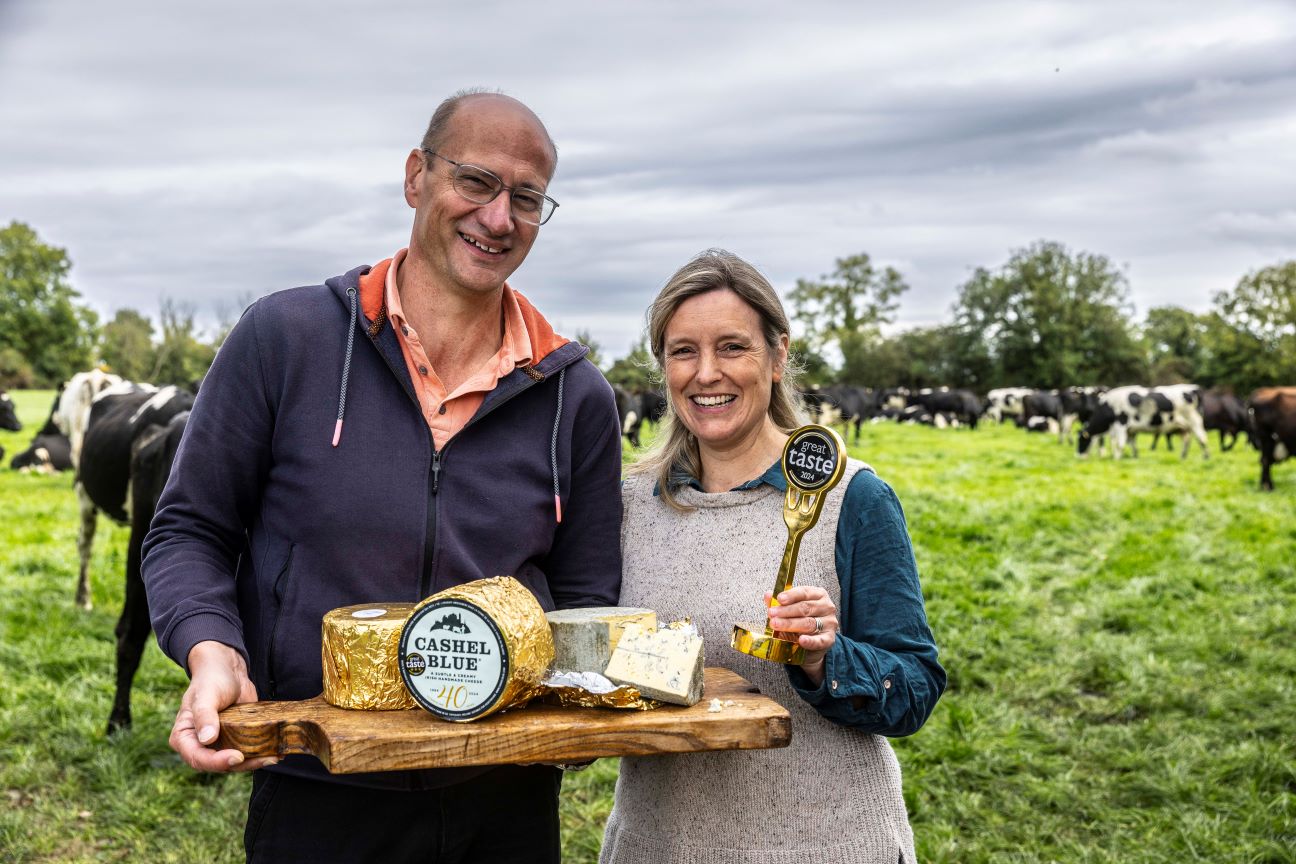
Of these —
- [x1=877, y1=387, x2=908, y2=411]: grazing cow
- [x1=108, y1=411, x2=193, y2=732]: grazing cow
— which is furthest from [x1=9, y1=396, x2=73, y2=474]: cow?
[x1=877, y1=387, x2=908, y2=411]: grazing cow

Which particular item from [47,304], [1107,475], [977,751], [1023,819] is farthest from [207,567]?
[47,304]

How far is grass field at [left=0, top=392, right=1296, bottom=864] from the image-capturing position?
488 cm

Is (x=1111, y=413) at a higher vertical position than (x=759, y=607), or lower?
higher

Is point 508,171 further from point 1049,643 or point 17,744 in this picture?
point 1049,643

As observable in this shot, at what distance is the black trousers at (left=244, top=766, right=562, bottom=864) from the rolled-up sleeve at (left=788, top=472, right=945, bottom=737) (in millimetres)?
764

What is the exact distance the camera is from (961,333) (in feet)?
251

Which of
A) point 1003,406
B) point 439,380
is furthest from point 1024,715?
point 1003,406

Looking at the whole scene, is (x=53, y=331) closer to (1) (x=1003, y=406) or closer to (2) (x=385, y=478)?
(1) (x=1003, y=406)

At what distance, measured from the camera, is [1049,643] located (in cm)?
782

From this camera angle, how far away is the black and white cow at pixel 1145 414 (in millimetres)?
25875

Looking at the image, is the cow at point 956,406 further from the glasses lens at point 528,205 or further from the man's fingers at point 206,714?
the man's fingers at point 206,714

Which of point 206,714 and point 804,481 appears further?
point 804,481

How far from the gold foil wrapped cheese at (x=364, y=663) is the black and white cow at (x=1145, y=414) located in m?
26.1

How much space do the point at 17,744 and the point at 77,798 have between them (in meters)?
0.84
